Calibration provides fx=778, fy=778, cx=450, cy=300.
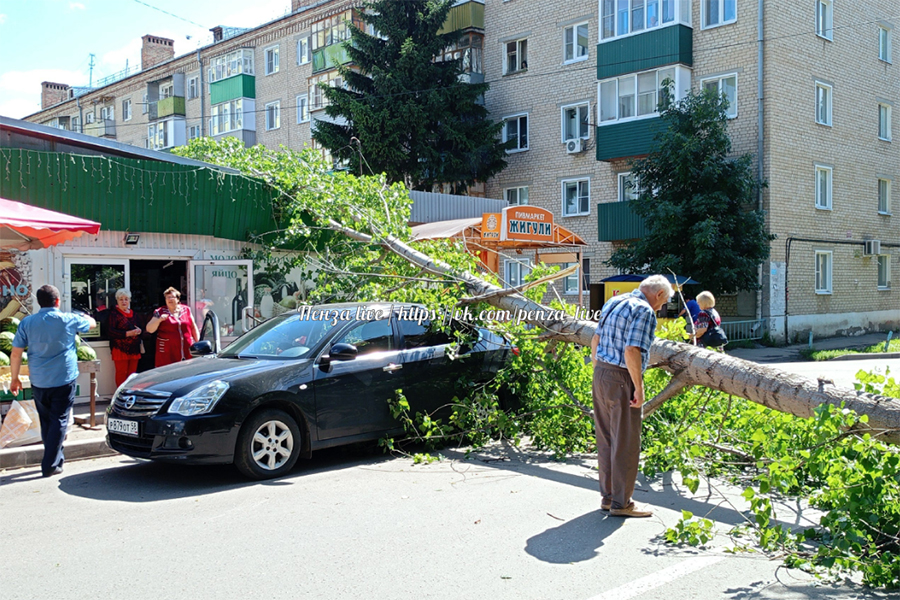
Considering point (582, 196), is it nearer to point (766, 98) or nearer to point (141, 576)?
point (766, 98)

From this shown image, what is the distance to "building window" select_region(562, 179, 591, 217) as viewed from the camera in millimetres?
28688

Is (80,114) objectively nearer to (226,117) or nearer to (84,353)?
(226,117)

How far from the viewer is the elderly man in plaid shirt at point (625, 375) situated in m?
5.63

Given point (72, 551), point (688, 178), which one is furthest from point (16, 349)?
point (688, 178)

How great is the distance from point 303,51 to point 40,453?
109 ft

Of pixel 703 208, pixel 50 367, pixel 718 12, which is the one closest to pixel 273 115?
pixel 718 12

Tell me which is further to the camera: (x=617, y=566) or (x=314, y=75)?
(x=314, y=75)

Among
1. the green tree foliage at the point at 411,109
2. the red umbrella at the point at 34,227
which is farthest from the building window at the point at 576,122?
the red umbrella at the point at 34,227

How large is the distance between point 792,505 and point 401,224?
25.6 ft

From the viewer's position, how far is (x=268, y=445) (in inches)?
279

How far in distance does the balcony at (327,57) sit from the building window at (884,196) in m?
22.3

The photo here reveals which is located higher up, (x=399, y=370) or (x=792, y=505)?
(x=399, y=370)

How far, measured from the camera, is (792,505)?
614cm

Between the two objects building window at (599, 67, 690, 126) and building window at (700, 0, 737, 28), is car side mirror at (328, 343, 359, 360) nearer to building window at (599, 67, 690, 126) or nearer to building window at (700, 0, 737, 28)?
building window at (599, 67, 690, 126)
